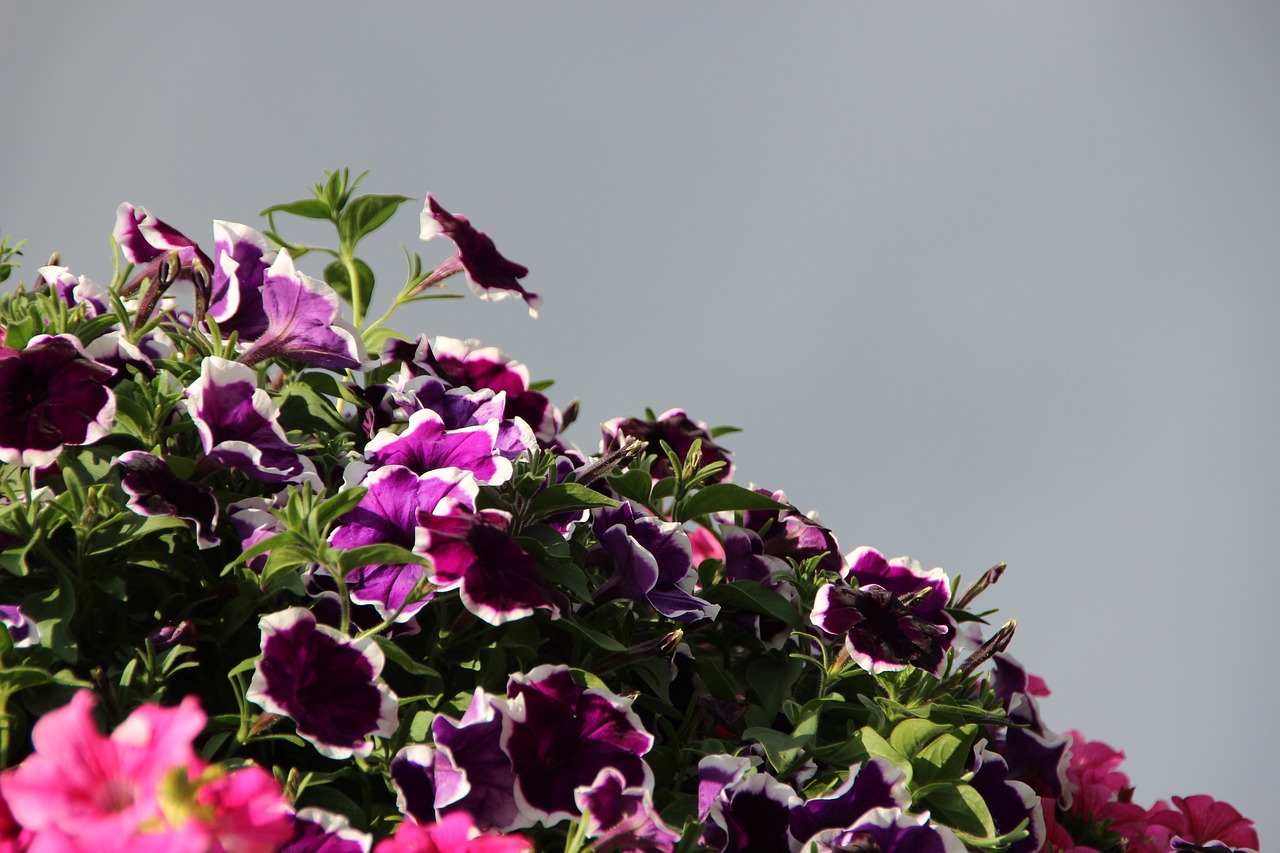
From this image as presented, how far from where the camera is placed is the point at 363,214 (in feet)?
5.18

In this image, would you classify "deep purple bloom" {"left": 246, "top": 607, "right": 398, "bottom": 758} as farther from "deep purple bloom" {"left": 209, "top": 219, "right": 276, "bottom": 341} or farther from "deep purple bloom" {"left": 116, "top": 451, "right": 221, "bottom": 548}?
"deep purple bloom" {"left": 209, "top": 219, "right": 276, "bottom": 341}

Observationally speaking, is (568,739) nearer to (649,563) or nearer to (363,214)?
(649,563)

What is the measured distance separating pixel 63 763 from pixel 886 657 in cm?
85

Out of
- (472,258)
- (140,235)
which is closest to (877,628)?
(472,258)

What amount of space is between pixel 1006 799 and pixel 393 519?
83 cm

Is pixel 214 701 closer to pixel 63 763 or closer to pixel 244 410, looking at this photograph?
pixel 244 410

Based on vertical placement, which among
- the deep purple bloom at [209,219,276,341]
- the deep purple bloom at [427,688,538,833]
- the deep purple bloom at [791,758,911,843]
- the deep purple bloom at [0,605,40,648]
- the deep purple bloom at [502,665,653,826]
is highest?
the deep purple bloom at [209,219,276,341]

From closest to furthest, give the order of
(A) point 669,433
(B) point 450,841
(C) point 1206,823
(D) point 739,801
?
(B) point 450,841 < (D) point 739,801 < (A) point 669,433 < (C) point 1206,823

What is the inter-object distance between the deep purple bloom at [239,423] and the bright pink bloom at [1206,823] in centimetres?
143

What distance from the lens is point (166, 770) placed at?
0.71 metres

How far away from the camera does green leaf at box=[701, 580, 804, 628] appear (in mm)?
1344

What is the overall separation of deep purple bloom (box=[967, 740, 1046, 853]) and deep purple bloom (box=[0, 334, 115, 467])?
107cm

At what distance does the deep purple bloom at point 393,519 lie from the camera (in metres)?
Result: 1.09

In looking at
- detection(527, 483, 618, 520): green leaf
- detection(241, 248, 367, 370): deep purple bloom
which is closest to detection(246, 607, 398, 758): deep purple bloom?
detection(527, 483, 618, 520): green leaf
